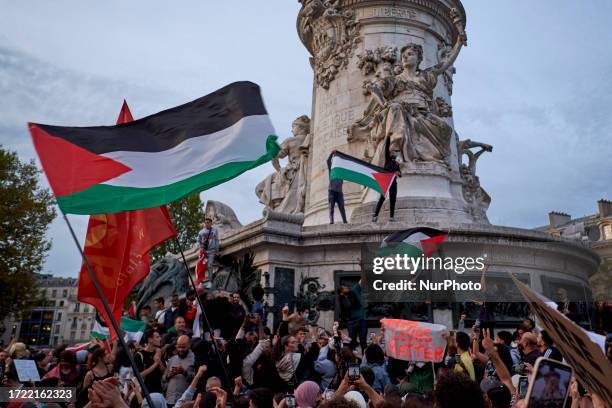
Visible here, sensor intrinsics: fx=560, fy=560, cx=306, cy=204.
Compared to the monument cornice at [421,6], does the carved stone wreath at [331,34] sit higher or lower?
lower

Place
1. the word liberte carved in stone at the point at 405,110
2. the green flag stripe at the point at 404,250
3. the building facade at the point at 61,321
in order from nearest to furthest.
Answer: the green flag stripe at the point at 404,250 < the word liberte carved in stone at the point at 405,110 < the building facade at the point at 61,321

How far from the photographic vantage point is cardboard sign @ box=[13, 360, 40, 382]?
19.3ft

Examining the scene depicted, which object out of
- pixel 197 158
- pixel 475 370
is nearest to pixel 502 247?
pixel 475 370

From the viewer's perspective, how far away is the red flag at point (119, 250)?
586 centimetres

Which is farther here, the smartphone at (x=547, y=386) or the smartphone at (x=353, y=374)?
the smartphone at (x=353, y=374)

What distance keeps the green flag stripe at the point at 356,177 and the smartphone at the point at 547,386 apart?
39.2 ft

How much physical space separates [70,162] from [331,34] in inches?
639

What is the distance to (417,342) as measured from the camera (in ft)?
21.2

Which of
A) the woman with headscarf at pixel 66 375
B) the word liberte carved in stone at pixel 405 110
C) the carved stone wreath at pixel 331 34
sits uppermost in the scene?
the carved stone wreath at pixel 331 34

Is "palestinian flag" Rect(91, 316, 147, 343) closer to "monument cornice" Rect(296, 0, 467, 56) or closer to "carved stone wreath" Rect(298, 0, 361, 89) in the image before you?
"carved stone wreath" Rect(298, 0, 361, 89)

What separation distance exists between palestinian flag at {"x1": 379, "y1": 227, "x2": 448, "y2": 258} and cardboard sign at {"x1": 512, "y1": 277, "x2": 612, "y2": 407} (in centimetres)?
926

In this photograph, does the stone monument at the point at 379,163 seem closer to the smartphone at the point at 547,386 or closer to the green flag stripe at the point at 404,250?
the green flag stripe at the point at 404,250

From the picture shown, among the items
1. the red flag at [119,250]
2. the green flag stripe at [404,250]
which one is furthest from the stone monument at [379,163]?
the red flag at [119,250]

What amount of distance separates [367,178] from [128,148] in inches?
380
